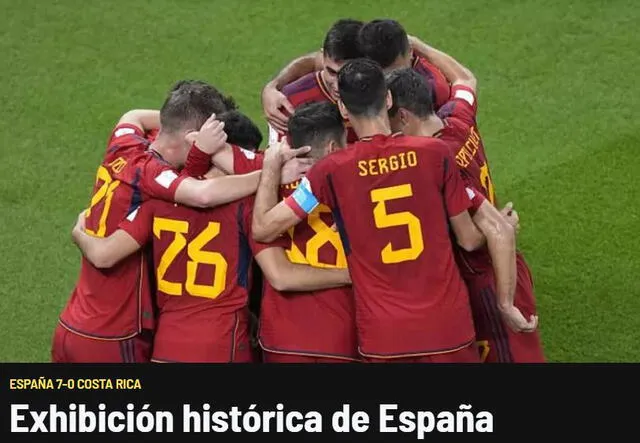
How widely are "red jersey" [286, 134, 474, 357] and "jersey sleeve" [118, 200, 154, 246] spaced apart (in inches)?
26.7

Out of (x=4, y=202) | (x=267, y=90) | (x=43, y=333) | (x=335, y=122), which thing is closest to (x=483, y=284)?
(x=335, y=122)

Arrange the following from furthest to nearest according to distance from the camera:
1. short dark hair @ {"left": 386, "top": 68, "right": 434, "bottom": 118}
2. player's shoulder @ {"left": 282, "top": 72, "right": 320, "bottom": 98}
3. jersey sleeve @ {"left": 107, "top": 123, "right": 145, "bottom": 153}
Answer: player's shoulder @ {"left": 282, "top": 72, "right": 320, "bottom": 98}
jersey sleeve @ {"left": 107, "top": 123, "right": 145, "bottom": 153}
short dark hair @ {"left": 386, "top": 68, "right": 434, "bottom": 118}

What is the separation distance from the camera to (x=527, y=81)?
9117mm

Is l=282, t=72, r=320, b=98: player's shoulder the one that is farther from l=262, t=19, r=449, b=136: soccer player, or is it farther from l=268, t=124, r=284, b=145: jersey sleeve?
l=268, t=124, r=284, b=145: jersey sleeve

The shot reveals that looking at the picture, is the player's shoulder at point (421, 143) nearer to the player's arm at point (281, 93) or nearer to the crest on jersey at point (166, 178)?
the crest on jersey at point (166, 178)

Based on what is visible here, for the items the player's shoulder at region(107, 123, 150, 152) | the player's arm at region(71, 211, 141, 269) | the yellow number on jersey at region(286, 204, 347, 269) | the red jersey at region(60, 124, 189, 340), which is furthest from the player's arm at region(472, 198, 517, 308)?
the player's shoulder at region(107, 123, 150, 152)

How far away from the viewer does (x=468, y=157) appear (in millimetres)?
5395

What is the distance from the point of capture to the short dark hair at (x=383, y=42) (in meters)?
5.97

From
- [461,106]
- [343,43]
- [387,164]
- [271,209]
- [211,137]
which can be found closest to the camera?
[387,164]

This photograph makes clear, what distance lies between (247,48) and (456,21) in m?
1.67

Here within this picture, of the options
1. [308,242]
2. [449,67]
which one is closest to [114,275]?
[308,242]

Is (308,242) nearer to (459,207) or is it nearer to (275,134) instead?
(459,207)

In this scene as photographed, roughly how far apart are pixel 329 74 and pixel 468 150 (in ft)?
3.96

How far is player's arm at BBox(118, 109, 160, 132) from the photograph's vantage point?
5.86 m
